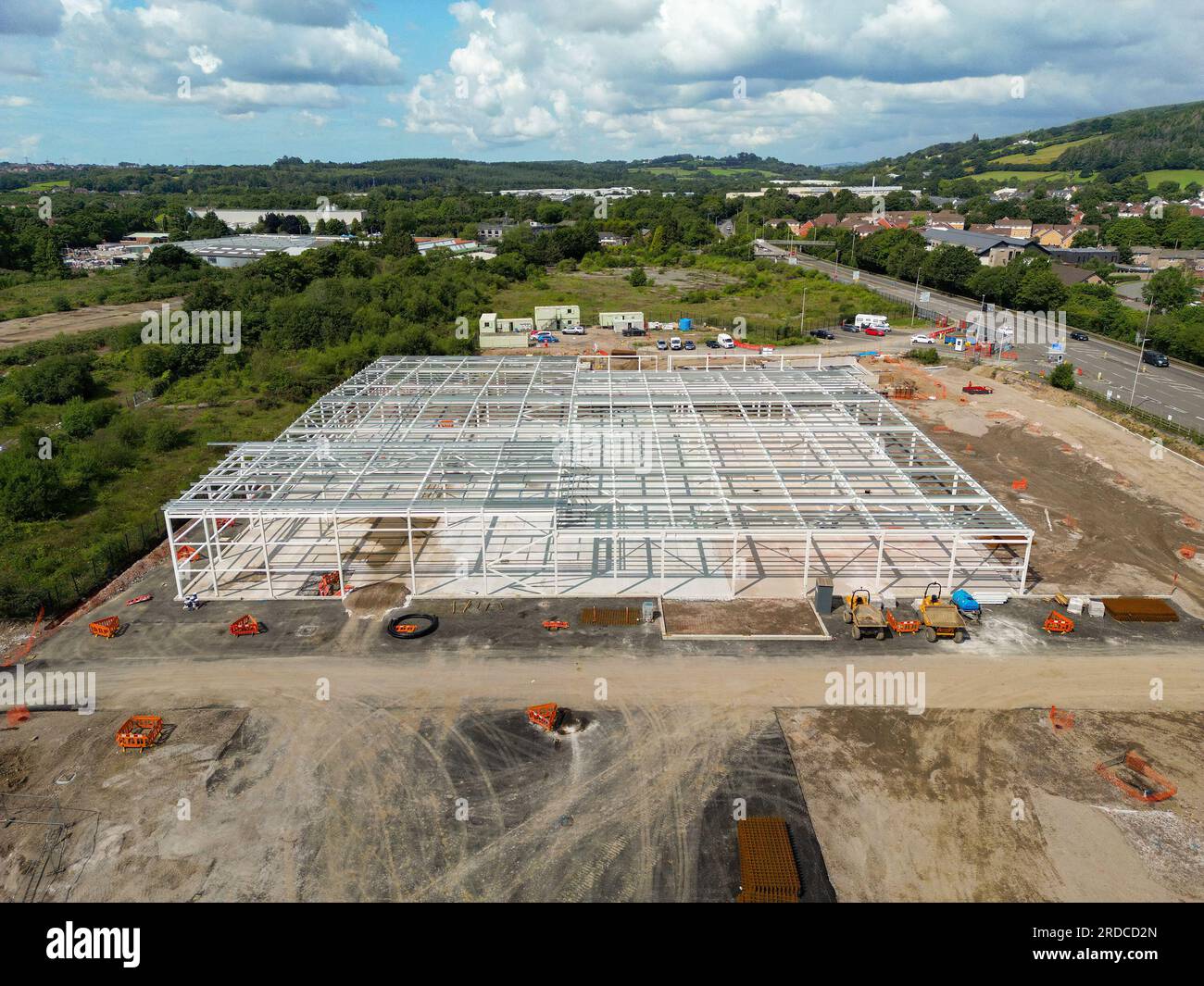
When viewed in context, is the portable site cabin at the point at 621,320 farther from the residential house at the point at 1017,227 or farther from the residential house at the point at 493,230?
the residential house at the point at 1017,227

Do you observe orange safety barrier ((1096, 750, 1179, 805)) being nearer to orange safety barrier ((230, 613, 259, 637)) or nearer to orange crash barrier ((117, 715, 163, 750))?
orange crash barrier ((117, 715, 163, 750))

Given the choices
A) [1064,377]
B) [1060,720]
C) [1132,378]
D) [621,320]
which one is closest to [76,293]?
[621,320]

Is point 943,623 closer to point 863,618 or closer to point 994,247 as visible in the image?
point 863,618

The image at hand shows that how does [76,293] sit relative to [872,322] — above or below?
above

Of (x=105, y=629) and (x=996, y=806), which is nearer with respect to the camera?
(x=996, y=806)

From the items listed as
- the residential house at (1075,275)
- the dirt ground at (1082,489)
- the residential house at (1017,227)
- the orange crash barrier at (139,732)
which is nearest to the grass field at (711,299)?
the residential house at (1075,275)

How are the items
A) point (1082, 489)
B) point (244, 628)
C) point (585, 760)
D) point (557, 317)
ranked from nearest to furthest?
point (585, 760) < point (244, 628) < point (1082, 489) < point (557, 317)

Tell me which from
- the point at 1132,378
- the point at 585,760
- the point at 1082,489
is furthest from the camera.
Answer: the point at 1132,378
